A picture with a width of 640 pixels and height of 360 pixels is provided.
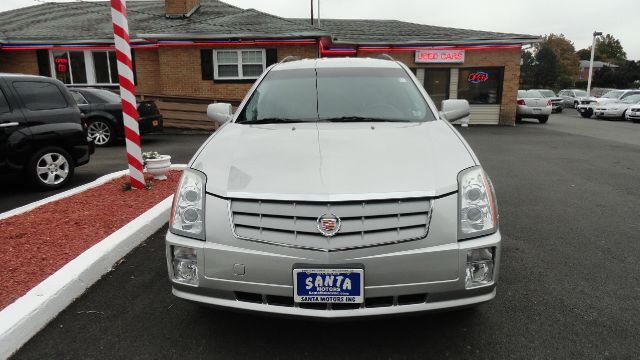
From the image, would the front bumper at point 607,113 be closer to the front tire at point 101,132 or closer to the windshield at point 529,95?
the windshield at point 529,95

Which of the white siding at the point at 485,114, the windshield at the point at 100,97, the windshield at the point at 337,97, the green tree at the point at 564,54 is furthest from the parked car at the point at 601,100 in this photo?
the green tree at the point at 564,54

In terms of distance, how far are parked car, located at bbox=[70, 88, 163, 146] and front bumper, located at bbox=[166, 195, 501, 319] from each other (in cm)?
1064

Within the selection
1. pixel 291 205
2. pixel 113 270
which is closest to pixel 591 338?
pixel 291 205

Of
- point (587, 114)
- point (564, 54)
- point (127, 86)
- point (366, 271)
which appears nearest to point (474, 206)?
point (366, 271)

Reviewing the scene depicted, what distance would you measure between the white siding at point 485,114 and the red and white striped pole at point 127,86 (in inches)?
653

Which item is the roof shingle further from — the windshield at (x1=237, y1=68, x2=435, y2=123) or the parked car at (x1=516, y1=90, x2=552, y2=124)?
the windshield at (x1=237, y1=68, x2=435, y2=123)

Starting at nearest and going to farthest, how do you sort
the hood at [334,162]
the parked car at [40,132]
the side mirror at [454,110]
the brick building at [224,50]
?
1. the hood at [334,162]
2. the side mirror at [454,110]
3. the parked car at [40,132]
4. the brick building at [224,50]

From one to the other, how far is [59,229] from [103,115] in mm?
8471

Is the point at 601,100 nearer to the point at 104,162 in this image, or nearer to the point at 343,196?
the point at 104,162

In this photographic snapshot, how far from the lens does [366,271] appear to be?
2.26m

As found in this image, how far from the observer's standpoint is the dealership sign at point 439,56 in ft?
62.8

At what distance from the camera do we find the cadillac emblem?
7.46 ft

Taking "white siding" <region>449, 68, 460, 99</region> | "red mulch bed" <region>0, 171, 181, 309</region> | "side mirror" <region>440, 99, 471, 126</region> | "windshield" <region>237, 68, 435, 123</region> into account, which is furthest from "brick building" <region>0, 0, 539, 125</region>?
"side mirror" <region>440, 99, 471, 126</region>

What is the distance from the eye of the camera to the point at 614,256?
4062 mm
